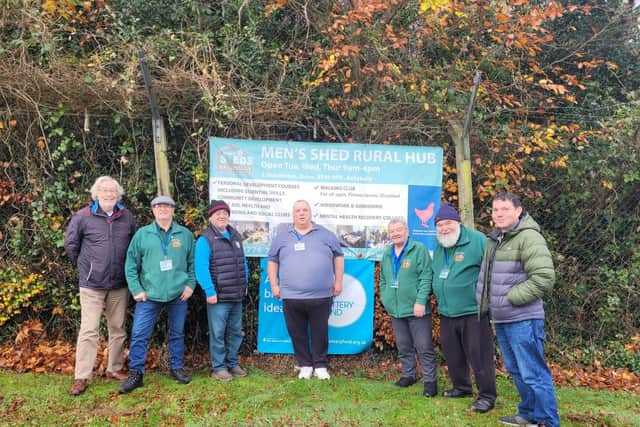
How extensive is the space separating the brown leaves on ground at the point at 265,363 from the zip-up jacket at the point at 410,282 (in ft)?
3.16

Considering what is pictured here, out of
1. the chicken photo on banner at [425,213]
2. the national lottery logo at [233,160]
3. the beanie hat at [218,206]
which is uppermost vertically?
the national lottery logo at [233,160]

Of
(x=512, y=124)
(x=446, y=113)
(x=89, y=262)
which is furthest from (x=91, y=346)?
(x=512, y=124)

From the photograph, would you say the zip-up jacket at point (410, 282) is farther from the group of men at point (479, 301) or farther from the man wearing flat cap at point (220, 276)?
the man wearing flat cap at point (220, 276)

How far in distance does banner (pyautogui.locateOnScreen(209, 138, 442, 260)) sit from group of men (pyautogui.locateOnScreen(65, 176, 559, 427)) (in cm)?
33

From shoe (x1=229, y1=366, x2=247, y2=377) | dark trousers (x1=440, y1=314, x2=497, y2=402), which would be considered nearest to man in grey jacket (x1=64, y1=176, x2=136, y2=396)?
shoe (x1=229, y1=366, x2=247, y2=377)

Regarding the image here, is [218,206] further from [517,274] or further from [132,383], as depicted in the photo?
[517,274]

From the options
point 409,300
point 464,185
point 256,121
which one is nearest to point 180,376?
point 409,300

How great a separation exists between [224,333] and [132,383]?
92 centimetres

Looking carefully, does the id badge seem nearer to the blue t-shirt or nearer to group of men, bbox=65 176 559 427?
group of men, bbox=65 176 559 427

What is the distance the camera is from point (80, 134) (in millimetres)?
5410

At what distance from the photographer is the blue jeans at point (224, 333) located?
189 inches

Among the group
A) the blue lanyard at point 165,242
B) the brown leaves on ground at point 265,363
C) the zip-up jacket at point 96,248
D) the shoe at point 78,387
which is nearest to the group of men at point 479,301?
the brown leaves on ground at point 265,363

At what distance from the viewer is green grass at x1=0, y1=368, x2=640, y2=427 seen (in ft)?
13.0

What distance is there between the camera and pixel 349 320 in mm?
5379
